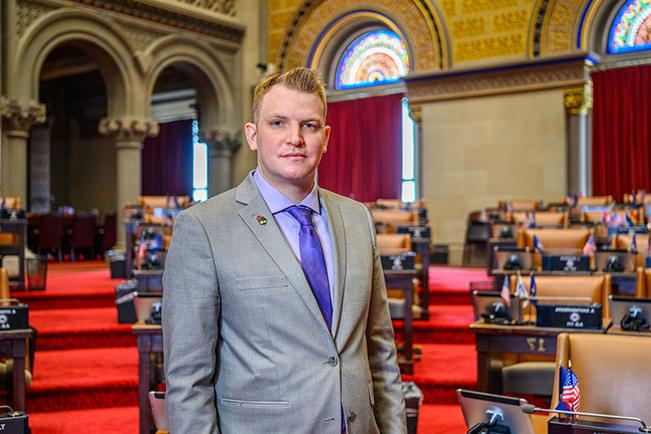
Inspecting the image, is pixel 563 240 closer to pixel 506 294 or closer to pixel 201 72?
pixel 506 294

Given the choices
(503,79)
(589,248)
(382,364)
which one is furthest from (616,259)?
(503,79)

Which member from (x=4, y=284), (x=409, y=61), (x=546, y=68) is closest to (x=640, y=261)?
(x=4, y=284)

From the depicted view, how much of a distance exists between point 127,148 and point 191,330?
11.6 m

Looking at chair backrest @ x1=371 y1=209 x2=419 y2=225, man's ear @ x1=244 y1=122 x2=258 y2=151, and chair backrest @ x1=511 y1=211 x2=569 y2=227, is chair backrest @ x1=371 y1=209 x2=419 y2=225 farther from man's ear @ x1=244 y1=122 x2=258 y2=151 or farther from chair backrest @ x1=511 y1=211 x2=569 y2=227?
man's ear @ x1=244 y1=122 x2=258 y2=151

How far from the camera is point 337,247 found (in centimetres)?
166

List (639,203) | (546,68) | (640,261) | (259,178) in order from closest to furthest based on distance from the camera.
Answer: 1. (259,178)
2. (640,261)
3. (639,203)
4. (546,68)

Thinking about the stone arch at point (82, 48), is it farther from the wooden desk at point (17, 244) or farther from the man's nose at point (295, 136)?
the man's nose at point (295, 136)

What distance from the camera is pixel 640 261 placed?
5.67m

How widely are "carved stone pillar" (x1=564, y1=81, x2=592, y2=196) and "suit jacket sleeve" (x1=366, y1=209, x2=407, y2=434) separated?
10222mm

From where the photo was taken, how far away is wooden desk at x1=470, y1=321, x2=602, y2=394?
3879 mm

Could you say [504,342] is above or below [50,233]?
below

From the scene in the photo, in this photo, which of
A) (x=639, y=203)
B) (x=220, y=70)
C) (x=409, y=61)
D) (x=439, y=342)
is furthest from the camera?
(x=220, y=70)

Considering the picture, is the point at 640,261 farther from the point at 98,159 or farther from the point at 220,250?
the point at 98,159

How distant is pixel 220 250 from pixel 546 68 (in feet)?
34.9
